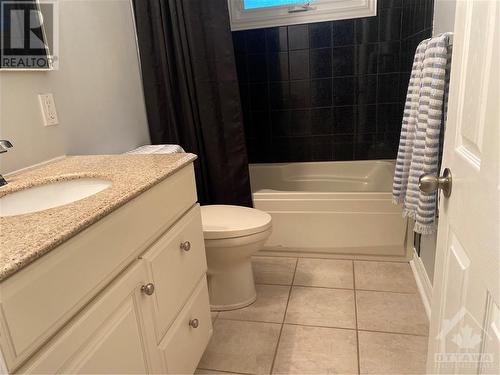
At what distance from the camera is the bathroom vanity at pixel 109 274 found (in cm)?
64

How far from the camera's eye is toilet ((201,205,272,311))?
5.52 ft

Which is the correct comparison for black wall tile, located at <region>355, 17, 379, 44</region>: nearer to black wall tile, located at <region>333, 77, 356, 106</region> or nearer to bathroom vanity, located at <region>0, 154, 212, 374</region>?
black wall tile, located at <region>333, 77, 356, 106</region>

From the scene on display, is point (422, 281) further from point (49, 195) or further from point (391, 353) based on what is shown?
→ point (49, 195)

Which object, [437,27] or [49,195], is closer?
[49,195]

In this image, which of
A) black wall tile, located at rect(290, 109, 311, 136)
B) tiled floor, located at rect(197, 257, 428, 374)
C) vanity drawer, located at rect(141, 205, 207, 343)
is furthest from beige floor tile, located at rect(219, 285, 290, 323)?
black wall tile, located at rect(290, 109, 311, 136)

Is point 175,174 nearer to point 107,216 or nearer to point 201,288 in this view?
point 107,216

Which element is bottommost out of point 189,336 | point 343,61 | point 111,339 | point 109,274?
point 189,336

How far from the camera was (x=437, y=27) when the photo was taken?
1.65m

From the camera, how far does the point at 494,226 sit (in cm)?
61

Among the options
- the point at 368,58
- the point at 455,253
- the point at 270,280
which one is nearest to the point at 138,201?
the point at 455,253

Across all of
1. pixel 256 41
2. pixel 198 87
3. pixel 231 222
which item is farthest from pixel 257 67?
pixel 231 222

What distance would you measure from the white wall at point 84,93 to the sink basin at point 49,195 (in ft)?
0.60

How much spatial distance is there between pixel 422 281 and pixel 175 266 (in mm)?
1359

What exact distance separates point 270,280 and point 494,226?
5.32ft
